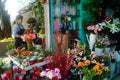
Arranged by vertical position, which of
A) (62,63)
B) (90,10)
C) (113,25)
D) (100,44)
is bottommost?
(62,63)

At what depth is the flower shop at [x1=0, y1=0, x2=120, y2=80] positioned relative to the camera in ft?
12.2

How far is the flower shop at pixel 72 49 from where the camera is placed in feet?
12.2

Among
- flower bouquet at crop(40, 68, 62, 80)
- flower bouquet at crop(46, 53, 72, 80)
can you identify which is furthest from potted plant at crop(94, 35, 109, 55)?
flower bouquet at crop(40, 68, 62, 80)

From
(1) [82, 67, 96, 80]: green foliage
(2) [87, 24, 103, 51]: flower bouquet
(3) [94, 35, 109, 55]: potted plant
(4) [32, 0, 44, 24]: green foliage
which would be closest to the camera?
(1) [82, 67, 96, 80]: green foliage

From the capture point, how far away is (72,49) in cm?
492

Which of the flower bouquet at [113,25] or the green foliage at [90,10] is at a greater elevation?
the green foliage at [90,10]

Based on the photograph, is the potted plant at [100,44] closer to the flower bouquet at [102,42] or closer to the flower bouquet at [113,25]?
the flower bouquet at [102,42]

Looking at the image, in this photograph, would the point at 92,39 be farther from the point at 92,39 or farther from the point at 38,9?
the point at 38,9

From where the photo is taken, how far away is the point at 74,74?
4.08 meters

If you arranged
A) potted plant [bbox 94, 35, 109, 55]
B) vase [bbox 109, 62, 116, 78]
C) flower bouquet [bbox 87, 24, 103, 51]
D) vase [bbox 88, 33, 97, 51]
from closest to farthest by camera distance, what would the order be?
1. vase [bbox 109, 62, 116, 78]
2. potted plant [bbox 94, 35, 109, 55]
3. flower bouquet [bbox 87, 24, 103, 51]
4. vase [bbox 88, 33, 97, 51]

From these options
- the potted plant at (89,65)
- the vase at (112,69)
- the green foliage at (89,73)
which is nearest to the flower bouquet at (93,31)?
the vase at (112,69)

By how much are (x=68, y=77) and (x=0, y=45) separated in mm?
6008

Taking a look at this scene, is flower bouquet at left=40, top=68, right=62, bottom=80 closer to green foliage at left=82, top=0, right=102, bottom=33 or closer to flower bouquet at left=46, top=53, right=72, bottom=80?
flower bouquet at left=46, top=53, right=72, bottom=80

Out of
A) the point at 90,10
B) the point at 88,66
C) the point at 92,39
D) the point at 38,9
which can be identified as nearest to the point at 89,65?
the point at 88,66
